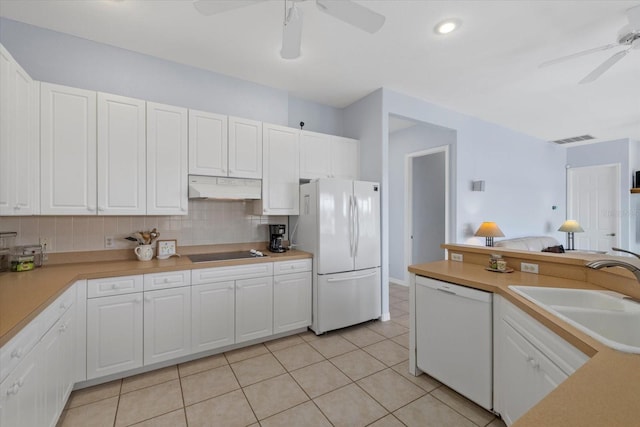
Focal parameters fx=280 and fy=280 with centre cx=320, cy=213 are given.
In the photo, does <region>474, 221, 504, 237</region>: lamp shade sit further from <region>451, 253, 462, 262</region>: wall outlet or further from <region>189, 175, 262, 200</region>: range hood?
<region>189, 175, 262, 200</region>: range hood

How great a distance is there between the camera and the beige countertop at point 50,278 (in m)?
1.28

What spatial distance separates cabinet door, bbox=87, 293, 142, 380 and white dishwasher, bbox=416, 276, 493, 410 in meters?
2.25

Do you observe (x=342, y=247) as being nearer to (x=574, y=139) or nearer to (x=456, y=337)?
(x=456, y=337)

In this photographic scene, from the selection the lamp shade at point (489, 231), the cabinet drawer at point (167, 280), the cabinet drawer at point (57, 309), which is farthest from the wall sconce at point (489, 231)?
the cabinet drawer at point (57, 309)

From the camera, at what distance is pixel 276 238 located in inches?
127

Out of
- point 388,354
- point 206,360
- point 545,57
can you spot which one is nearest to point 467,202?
point 545,57

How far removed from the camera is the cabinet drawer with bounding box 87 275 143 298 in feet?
6.87

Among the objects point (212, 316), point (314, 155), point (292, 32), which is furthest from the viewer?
point (314, 155)

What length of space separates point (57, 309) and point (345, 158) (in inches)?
122

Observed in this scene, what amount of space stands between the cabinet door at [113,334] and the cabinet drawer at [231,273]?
1.49 ft

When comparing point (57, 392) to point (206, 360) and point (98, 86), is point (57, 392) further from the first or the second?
point (98, 86)

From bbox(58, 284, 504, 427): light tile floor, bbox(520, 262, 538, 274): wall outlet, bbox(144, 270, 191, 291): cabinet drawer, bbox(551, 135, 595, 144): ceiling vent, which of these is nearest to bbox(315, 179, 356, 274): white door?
bbox(58, 284, 504, 427): light tile floor

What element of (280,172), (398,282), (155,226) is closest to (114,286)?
(155,226)

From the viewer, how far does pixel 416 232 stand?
4.89m
